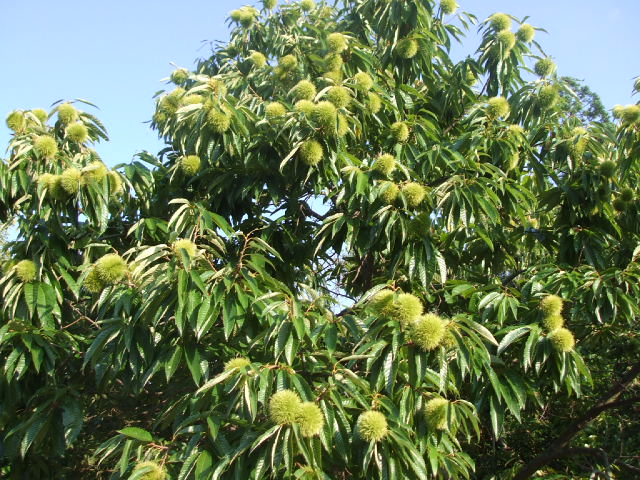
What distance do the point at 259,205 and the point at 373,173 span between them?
705mm

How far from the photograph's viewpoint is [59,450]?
2.18 metres

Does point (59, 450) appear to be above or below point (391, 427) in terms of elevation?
above

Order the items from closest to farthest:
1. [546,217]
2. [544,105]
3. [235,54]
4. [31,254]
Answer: [31,254], [544,105], [546,217], [235,54]

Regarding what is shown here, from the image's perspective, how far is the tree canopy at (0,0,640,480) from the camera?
1834 mm

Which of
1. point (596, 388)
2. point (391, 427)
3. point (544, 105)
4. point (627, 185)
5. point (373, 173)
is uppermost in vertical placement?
point (544, 105)

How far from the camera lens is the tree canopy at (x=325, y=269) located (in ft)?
6.02

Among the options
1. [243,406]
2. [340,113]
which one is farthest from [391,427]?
[340,113]

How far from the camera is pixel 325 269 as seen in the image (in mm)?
3537

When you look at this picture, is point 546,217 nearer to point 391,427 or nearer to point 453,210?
point 453,210

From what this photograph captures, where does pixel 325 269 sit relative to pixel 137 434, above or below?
above

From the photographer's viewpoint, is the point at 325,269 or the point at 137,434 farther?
the point at 325,269

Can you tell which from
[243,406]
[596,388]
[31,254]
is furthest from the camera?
[596,388]

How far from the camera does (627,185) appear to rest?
289 centimetres

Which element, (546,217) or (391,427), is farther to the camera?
(546,217)
